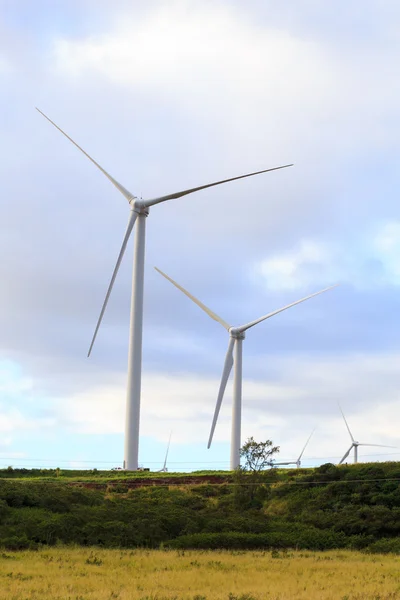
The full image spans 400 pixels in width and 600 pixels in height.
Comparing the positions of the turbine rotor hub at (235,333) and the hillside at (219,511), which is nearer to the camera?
the hillside at (219,511)

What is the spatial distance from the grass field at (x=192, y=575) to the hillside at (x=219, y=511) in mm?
3458

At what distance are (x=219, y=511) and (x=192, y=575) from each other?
23.5 metres

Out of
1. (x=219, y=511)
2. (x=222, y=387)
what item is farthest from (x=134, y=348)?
(x=219, y=511)

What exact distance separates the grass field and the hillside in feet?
11.3

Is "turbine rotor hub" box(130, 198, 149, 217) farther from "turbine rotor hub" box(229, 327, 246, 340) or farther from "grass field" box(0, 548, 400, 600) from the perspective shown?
"grass field" box(0, 548, 400, 600)

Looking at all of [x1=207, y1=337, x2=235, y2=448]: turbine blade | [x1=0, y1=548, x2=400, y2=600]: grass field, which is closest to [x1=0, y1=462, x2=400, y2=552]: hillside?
[x1=0, y1=548, x2=400, y2=600]: grass field

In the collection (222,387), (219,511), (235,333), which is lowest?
(219,511)

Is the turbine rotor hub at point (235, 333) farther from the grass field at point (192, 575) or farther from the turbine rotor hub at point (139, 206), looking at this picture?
the grass field at point (192, 575)

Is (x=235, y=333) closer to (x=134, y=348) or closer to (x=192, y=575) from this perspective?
(x=134, y=348)

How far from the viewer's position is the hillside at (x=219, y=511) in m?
48.8

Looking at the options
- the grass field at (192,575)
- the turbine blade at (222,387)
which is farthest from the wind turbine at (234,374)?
the grass field at (192,575)

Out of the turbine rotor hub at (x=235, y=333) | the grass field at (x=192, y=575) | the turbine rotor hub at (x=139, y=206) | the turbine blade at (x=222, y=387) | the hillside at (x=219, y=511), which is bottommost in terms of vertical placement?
the grass field at (x=192, y=575)

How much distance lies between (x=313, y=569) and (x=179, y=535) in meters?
13.3

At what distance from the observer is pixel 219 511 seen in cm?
5956
